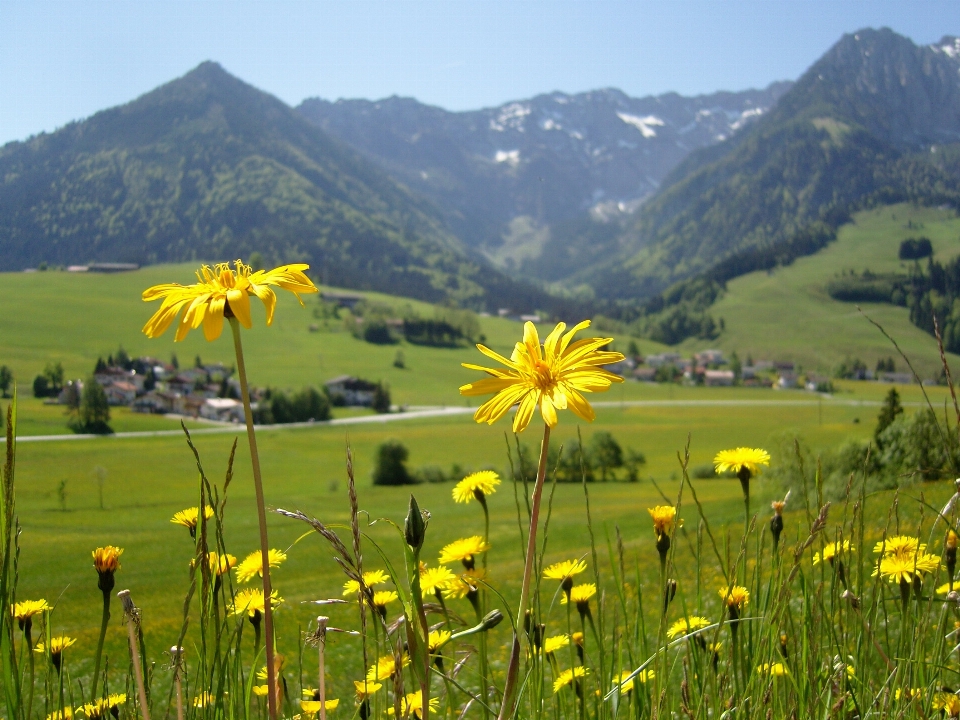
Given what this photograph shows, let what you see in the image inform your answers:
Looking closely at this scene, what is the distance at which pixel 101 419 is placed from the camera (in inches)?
2419

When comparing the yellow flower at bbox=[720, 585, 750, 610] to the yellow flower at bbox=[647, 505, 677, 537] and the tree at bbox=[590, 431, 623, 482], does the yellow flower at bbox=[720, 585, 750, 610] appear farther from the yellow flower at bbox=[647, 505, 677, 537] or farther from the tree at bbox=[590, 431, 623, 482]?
the tree at bbox=[590, 431, 623, 482]

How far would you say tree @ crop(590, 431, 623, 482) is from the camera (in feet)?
217

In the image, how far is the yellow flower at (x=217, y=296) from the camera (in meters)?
1.09

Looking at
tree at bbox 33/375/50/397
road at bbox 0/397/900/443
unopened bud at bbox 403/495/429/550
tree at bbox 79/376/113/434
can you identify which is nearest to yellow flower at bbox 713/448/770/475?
unopened bud at bbox 403/495/429/550

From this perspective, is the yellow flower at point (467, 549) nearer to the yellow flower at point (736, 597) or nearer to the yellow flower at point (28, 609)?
the yellow flower at point (736, 597)

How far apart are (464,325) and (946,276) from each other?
Answer: 441 ft

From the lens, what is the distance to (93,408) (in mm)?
58312

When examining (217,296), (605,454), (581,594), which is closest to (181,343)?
(605,454)

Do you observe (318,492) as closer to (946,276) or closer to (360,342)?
(360,342)

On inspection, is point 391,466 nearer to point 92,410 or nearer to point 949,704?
point 92,410

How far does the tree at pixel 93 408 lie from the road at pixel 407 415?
906 millimetres

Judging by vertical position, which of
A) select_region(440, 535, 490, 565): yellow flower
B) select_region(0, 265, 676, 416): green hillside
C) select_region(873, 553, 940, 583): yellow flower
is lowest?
select_region(873, 553, 940, 583): yellow flower

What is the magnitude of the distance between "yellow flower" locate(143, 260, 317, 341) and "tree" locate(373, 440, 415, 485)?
6579 centimetres

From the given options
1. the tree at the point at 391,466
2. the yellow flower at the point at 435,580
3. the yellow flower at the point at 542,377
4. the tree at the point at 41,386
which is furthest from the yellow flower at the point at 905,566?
the tree at the point at 391,466
